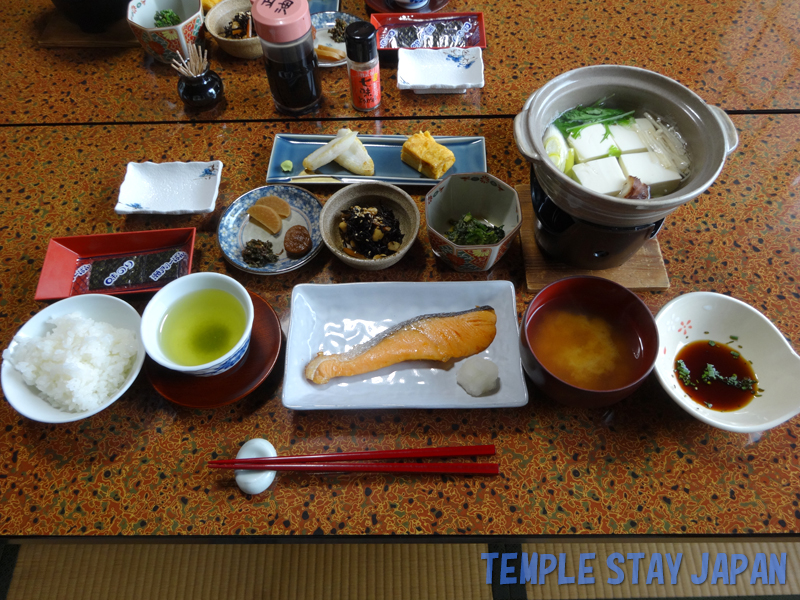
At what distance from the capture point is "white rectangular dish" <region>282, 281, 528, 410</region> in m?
1.19

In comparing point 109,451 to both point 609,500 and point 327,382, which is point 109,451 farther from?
point 609,500

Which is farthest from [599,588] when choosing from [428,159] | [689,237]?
[428,159]

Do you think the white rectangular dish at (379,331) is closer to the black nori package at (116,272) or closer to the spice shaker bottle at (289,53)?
the black nori package at (116,272)

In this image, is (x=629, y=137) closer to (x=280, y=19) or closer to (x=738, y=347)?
(x=738, y=347)

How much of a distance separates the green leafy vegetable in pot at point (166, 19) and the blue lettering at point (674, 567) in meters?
2.77

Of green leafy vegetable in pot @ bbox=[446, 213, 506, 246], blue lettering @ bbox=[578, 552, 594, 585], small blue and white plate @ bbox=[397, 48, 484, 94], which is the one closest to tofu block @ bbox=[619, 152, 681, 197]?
green leafy vegetable in pot @ bbox=[446, 213, 506, 246]

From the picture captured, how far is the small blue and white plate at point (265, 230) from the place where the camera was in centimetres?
144

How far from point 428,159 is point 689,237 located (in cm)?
92

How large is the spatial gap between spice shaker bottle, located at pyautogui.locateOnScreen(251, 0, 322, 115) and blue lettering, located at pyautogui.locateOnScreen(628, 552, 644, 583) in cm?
203

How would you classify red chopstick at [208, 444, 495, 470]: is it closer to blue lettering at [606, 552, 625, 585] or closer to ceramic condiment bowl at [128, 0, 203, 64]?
blue lettering at [606, 552, 625, 585]

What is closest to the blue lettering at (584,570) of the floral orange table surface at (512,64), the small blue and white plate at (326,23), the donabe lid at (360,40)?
the floral orange table surface at (512,64)

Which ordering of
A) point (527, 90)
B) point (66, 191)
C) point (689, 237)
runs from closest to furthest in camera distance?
→ 1. point (689, 237)
2. point (66, 191)
3. point (527, 90)

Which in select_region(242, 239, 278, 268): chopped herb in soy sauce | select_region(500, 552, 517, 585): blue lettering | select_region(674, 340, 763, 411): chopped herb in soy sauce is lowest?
select_region(500, 552, 517, 585): blue lettering

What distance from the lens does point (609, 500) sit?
1.13 metres
